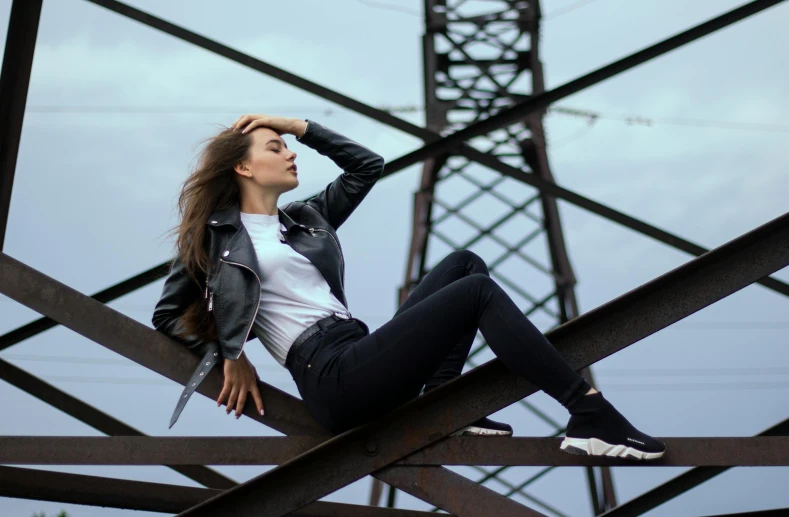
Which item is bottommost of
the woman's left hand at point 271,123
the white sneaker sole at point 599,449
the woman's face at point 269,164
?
the white sneaker sole at point 599,449

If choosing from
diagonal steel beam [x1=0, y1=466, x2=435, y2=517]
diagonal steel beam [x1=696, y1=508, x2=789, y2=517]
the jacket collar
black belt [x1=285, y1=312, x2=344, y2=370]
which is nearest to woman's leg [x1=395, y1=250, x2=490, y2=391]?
black belt [x1=285, y1=312, x2=344, y2=370]

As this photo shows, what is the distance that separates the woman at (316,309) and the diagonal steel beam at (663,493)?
172 centimetres

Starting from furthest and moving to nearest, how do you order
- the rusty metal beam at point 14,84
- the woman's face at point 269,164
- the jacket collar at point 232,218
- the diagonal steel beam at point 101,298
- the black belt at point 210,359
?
1. the diagonal steel beam at point 101,298
2. the rusty metal beam at point 14,84
3. the woman's face at point 269,164
4. the jacket collar at point 232,218
5. the black belt at point 210,359

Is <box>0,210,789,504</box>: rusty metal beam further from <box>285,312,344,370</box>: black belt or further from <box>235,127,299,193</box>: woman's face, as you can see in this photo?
<box>235,127,299,193</box>: woman's face

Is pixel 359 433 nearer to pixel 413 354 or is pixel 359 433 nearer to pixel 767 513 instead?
pixel 413 354

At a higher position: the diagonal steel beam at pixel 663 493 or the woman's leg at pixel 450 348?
the diagonal steel beam at pixel 663 493

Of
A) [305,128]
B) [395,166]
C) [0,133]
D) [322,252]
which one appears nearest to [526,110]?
[395,166]

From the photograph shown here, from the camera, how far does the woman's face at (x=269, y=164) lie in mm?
3643

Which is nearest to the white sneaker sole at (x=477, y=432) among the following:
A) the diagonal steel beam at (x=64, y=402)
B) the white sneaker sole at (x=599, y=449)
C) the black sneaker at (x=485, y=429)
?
the black sneaker at (x=485, y=429)

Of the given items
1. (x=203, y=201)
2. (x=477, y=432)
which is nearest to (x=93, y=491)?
(x=203, y=201)

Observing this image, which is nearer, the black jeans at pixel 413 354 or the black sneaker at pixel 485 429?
the black jeans at pixel 413 354

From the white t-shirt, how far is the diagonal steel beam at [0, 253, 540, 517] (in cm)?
19

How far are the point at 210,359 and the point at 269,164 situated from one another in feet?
2.44

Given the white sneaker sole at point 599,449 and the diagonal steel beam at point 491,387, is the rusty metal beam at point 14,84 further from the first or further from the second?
the white sneaker sole at point 599,449
